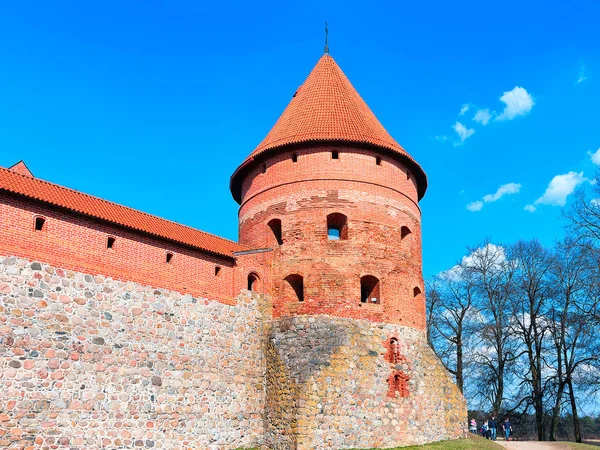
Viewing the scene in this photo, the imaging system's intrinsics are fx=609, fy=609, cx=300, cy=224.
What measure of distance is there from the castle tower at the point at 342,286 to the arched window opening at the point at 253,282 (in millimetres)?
307

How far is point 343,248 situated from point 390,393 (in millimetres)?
3448

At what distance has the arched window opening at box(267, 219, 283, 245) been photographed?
15.2 metres

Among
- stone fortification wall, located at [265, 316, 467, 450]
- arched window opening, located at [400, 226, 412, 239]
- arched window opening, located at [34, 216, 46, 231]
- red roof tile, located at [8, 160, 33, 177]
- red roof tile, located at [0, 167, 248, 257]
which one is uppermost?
red roof tile, located at [8, 160, 33, 177]

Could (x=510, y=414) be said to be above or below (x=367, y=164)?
below

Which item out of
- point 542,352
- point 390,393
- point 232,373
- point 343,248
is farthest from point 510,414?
point 232,373

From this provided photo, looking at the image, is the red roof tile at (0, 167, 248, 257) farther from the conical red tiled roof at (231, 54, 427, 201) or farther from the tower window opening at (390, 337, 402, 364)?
the tower window opening at (390, 337, 402, 364)

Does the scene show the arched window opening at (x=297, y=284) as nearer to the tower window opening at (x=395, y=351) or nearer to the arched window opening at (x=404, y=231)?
the tower window opening at (x=395, y=351)

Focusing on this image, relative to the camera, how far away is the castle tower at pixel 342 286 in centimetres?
Result: 1301

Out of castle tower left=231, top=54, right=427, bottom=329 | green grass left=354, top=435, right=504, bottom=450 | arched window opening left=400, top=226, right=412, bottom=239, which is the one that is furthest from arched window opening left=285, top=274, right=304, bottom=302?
green grass left=354, top=435, right=504, bottom=450

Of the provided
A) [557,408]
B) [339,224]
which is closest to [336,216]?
[339,224]

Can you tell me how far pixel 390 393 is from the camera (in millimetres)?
13648

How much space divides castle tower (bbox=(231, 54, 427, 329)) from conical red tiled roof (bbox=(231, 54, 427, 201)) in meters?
0.04

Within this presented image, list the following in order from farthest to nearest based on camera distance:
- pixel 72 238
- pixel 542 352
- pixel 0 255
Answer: pixel 542 352, pixel 72 238, pixel 0 255

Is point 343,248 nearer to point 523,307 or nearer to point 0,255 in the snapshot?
point 0,255
